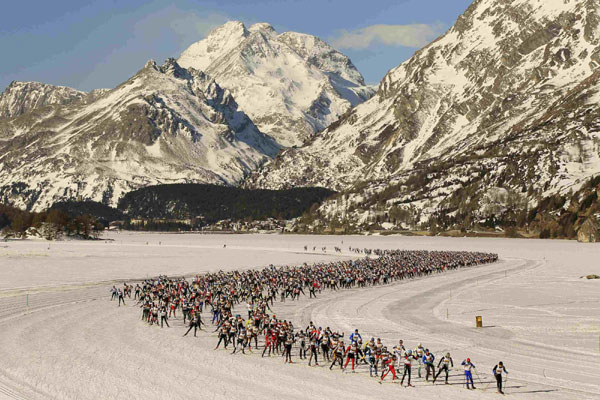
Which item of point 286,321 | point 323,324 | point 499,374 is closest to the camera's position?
point 499,374

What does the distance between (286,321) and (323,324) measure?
1012 centimetres

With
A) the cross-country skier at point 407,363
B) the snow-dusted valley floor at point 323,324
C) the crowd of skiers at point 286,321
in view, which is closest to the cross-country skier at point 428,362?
the crowd of skiers at point 286,321

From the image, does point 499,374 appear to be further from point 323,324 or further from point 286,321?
point 323,324

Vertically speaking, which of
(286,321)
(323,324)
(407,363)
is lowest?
(323,324)

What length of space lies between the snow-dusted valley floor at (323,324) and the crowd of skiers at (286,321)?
4.47 ft

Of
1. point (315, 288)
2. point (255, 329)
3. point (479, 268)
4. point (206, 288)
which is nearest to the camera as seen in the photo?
point (255, 329)

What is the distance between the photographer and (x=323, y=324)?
62281 mm

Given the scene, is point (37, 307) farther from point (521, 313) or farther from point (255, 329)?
point (521, 313)

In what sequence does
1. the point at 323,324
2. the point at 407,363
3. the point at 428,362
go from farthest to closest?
the point at 323,324 < the point at 428,362 < the point at 407,363

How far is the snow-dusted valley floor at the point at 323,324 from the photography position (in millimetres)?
39469

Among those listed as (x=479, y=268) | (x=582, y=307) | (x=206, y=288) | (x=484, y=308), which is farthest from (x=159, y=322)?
(x=479, y=268)

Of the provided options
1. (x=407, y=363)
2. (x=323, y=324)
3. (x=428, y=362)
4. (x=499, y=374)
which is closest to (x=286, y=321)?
(x=323, y=324)

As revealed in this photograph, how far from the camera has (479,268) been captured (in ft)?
406

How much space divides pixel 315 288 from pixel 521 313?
30363 mm
